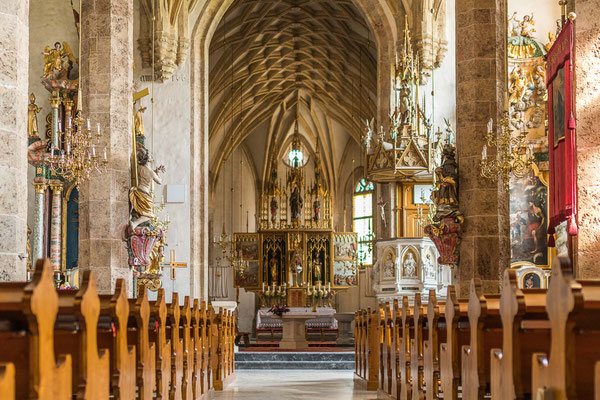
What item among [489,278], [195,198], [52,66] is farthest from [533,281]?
[52,66]

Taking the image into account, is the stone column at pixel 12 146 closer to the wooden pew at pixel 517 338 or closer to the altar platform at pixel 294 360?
the wooden pew at pixel 517 338

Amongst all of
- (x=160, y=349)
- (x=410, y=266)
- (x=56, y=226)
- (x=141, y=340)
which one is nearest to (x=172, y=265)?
(x=56, y=226)

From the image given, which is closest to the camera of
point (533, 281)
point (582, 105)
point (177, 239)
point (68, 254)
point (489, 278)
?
point (582, 105)

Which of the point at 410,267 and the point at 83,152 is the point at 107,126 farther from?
the point at 410,267

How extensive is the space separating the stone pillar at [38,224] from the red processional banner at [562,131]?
8641 millimetres

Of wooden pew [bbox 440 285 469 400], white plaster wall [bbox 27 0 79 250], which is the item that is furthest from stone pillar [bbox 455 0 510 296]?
white plaster wall [bbox 27 0 79 250]

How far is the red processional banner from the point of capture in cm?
919

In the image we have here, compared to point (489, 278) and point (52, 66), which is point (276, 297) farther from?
point (489, 278)

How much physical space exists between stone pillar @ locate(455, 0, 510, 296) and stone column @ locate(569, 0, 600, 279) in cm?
335

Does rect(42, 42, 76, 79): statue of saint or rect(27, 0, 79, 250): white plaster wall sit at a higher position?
rect(27, 0, 79, 250): white plaster wall

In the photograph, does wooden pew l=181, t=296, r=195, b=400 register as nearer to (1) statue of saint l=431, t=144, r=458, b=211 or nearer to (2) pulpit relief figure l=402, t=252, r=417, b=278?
(1) statue of saint l=431, t=144, r=458, b=211

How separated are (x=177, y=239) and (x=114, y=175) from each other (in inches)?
291

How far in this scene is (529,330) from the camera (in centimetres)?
406

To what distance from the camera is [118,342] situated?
492 cm
